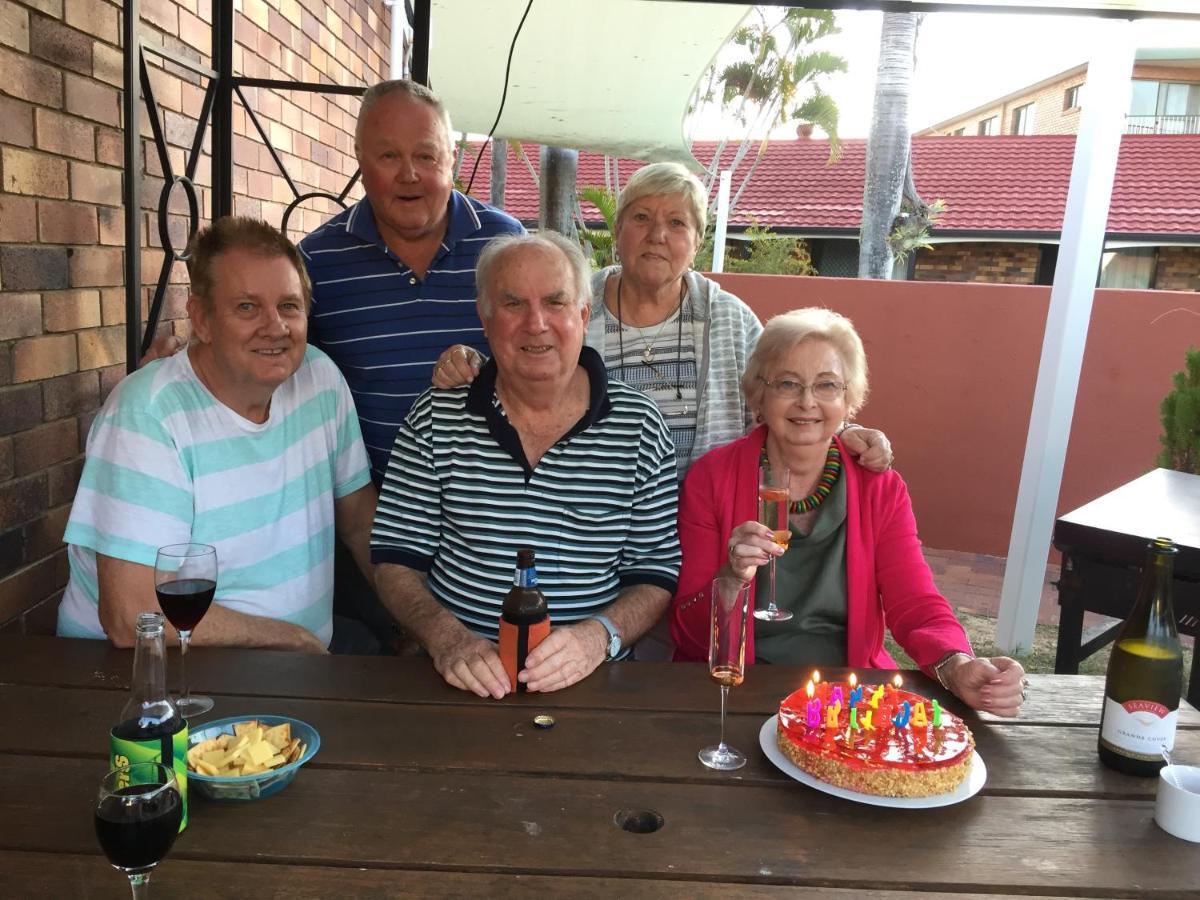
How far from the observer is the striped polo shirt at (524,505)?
2023mm

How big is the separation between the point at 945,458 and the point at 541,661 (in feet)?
18.3

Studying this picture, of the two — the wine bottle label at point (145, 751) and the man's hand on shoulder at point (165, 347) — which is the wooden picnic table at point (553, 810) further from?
the man's hand on shoulder at point (165, 347)

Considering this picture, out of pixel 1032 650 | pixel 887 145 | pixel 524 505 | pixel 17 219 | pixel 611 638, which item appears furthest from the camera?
pixel 887 145

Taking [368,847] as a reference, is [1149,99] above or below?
above

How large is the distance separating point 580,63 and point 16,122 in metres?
2.56

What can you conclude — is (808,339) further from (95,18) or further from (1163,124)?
(1163,124)

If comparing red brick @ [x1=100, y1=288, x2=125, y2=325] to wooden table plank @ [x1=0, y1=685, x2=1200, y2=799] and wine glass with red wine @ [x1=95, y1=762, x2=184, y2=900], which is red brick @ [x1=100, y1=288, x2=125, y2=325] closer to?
wooden table plank @ [x1=0, y1=685, x2=1200, y2=799]

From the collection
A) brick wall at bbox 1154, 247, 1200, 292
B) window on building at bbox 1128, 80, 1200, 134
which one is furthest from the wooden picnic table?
window on building at bbox 1128, 80, 1200, 134

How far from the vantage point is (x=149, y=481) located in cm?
186

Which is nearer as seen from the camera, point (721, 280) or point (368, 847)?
point (368, 847)

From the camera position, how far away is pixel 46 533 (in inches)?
94.4

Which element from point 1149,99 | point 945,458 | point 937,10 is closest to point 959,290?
point 945,458

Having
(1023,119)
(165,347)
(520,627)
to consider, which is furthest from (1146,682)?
→ (1023,119)

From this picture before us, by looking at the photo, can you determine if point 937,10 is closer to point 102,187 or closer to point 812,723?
point 812,723
